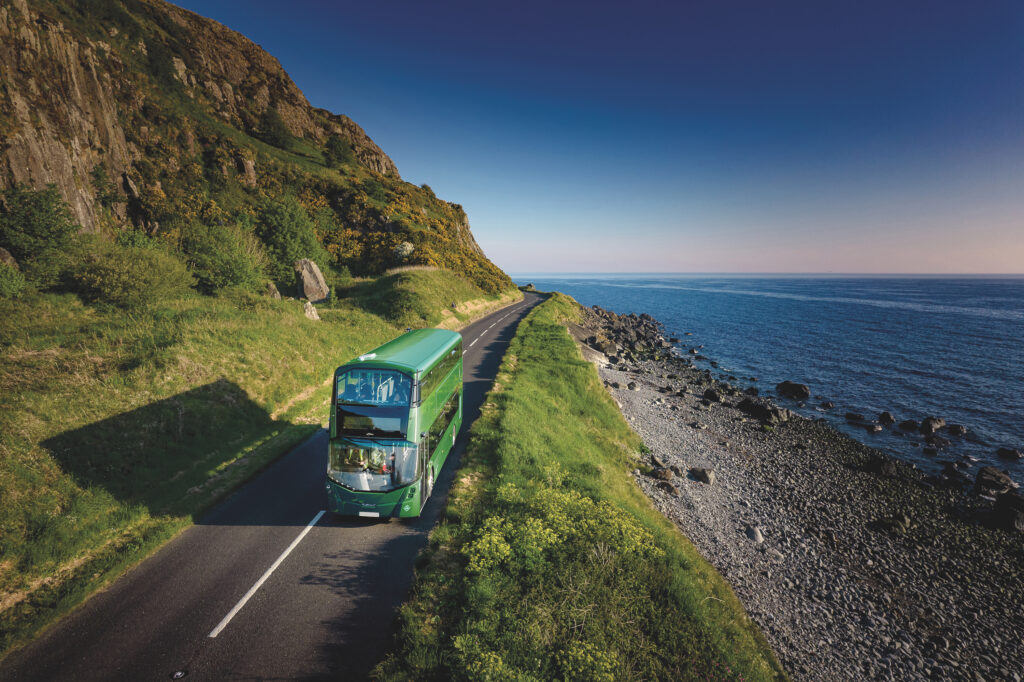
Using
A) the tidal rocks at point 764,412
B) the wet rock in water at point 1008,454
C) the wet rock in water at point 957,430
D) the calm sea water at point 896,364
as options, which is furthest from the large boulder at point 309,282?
the wet rock in water at point 1008,454

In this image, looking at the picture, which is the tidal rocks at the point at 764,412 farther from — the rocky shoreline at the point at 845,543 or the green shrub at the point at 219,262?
the green shrub at the point at 219,262

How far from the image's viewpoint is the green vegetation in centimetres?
680

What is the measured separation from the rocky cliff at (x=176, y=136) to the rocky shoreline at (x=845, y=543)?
45488mm

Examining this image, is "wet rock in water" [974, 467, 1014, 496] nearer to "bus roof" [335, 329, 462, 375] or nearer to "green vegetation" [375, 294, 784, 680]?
"green vegetation" [375, 294, 784, 680]

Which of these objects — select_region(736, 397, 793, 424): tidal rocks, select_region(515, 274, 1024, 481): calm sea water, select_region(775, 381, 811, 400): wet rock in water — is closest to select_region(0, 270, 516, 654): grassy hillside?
select_region(736, 397, 793, 424): tidal rocks

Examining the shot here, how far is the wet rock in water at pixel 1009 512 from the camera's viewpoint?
17094 mm

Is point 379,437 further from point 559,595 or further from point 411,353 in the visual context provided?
point 559,595

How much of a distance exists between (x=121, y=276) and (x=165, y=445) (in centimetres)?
1647

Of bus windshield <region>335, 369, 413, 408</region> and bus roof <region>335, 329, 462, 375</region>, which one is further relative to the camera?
bus roof <region>335, 329, 462, 375</region>

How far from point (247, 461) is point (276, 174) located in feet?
208

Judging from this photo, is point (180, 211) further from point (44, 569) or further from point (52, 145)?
point (44, 569)

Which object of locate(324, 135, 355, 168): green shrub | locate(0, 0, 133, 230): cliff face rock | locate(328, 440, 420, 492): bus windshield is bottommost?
locate(328, 440, 420, 492): bus windshield

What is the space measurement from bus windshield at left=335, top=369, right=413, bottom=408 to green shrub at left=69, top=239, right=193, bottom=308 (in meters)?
22.4

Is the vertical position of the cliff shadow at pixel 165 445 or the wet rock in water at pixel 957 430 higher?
the cliff shadow at pixel 165 445
